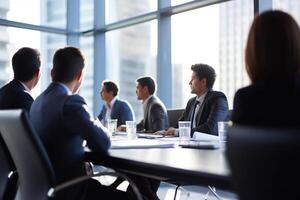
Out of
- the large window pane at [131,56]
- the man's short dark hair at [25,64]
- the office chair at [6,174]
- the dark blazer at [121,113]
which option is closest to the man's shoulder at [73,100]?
the office chair at [6,174]

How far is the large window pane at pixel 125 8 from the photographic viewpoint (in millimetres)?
6502

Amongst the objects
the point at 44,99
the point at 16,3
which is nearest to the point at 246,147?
the point at 44,99

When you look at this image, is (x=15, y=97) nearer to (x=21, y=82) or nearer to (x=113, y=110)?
(x=21, y=82)

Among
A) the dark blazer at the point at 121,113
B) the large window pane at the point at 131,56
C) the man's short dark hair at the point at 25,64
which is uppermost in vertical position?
the large window pane at the point at 131,56

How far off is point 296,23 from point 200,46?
175 inches

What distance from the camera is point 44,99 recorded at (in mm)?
1938

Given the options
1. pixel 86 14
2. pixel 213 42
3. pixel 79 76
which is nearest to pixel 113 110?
pixel 213 42

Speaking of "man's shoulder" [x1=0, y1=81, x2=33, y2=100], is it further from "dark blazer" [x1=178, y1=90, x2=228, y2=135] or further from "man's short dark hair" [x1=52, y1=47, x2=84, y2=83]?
"dark blazer" [x1=178, y1=90, x2=228, y2=135]

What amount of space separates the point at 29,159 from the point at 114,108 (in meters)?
3.46

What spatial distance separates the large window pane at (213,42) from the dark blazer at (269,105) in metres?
3.52

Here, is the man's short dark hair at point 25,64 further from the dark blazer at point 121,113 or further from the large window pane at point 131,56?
the large window pane at point 131,56

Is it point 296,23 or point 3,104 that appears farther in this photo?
point 3,104

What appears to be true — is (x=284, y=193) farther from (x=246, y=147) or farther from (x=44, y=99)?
(x=44, y=99)

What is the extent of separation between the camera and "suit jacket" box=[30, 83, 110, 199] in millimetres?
1792
